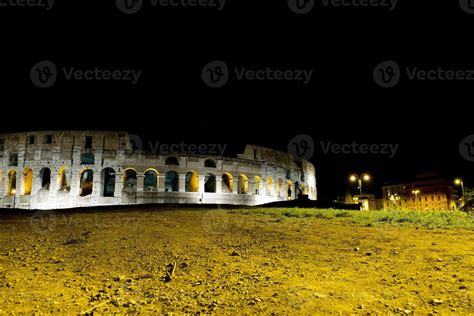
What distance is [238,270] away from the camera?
9117 millimetres

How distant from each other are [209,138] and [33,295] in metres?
41.4

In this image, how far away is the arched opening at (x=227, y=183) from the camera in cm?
4306

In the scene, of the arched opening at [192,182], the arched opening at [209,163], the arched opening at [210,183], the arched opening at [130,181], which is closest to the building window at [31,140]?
the arched opening at [130,181]

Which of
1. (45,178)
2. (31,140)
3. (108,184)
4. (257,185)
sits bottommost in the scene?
(108,184)

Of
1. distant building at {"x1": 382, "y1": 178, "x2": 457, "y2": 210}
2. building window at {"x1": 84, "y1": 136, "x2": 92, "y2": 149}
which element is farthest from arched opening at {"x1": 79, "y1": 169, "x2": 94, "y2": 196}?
distant building at {"x1": 382, "y1": 178, "x2": 457, "y2": 210}

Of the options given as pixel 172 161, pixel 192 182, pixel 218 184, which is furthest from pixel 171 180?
pixel 218 184

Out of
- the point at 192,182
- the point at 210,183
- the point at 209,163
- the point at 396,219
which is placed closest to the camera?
the point at 396,219

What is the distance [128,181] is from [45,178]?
9.40 meters

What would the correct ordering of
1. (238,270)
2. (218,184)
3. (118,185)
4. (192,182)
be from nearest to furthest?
(238,270)
(118,185)
(218,184)
(192,182)

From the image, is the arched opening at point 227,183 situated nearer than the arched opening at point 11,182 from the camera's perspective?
No

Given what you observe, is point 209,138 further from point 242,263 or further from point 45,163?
point 242,263

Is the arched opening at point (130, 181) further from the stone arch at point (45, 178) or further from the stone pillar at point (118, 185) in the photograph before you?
the stone arch at point (45, 178)

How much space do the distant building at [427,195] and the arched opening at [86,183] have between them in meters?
70.3

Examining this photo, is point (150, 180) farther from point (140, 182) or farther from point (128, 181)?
point (140, 182)
